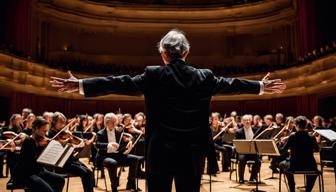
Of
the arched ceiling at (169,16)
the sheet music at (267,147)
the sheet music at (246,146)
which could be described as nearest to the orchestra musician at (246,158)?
the sheet music at (246,146)

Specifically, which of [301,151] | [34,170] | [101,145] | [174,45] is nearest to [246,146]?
[301,151]

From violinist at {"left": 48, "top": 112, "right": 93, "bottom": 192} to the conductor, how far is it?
315 centimetres

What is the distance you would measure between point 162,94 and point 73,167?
339cm

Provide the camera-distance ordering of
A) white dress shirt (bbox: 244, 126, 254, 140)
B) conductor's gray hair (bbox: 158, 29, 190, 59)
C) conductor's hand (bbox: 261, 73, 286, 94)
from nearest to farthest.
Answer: conductor's gray hair (bbox: 158, 29, 190, 59)
conductor's hand (bbox: 261, 73, 286, 94)
white dress shirt (bbox: 244, 126, 254, 140)

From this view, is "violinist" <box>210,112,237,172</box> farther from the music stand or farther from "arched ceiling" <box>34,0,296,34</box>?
"arched ceiling" <box>34,0,296,34</box>

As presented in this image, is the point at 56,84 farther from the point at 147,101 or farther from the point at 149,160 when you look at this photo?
the point at 149,160

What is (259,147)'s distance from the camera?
5.18 m

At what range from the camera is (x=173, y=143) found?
1.76 metres

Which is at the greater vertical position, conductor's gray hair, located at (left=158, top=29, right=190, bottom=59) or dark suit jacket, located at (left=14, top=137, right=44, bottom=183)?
conductor's gray hair, located at (left=158, top=29, right=190, bottom=59)

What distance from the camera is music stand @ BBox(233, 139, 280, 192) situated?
4.87m

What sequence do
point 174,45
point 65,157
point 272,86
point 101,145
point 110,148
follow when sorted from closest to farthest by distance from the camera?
point 174,45, point 272,86, point 65,157, point 110,148, point 101,145

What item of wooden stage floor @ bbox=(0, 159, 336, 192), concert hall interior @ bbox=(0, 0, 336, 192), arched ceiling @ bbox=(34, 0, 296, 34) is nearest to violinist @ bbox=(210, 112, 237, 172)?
concert hall interior @ bbox=(0, 0, 336, 192)

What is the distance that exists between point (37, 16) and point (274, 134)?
37.6 feet

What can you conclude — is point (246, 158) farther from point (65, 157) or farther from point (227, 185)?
point (65, 157)
